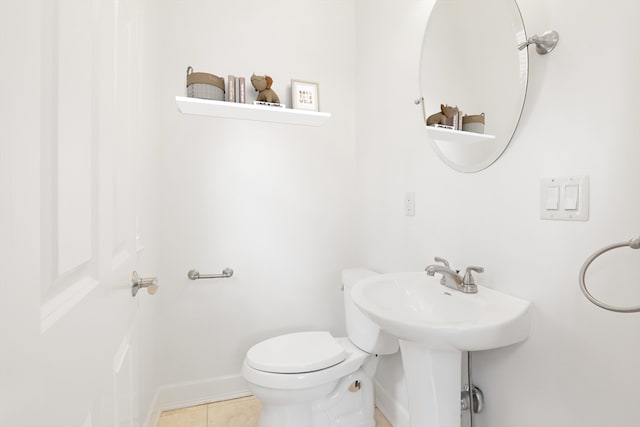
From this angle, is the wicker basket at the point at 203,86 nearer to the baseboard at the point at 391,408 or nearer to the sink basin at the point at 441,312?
the sink basin at the point at 441,312

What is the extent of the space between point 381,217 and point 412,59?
838 mm

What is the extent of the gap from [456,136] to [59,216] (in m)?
1.22

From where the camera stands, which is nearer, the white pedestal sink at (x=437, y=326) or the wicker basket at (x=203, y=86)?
the white pedestal sink at (x=437, y=326)

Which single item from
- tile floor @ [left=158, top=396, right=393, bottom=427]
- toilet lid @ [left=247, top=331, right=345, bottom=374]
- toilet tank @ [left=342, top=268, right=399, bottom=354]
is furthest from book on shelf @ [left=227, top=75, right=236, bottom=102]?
tile floor @ [left=158, top=396, right=393, bottom=427]

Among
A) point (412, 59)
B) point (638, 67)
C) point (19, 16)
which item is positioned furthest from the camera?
point (412, 59)

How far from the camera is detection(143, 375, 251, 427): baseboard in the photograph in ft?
5.48

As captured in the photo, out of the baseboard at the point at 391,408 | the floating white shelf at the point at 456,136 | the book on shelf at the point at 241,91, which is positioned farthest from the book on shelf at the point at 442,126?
the baseboard at the point at 391,408

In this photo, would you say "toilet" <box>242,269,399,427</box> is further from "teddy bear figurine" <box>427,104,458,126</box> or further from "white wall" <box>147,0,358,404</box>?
"teddy bear figurine" <box>427,104,458,126</box>

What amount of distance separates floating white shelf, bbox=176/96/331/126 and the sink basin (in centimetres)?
115

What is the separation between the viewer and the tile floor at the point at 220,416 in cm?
158

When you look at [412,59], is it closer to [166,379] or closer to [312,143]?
[312,143]

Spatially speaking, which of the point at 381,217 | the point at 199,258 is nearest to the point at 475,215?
the point at 381,217

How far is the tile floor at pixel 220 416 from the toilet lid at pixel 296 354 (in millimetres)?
512

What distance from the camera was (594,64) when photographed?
0.74 m
